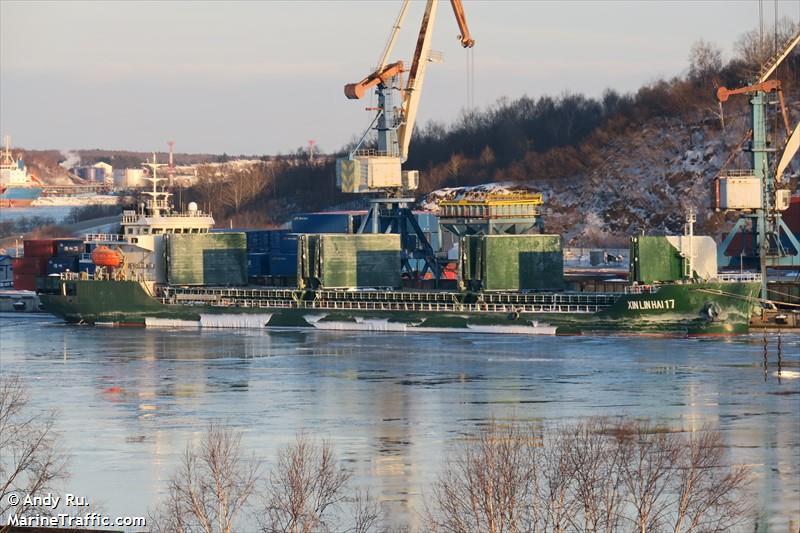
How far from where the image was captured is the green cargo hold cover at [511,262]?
309 ft

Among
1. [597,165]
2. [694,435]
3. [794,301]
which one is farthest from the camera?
[597,165]

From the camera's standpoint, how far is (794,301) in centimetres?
9269

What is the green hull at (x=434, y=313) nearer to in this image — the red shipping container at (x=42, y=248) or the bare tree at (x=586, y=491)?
the red shipping container at (x=42, y=248)

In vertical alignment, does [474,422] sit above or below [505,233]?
below

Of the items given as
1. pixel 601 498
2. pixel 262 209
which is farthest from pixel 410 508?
pixel 262 209

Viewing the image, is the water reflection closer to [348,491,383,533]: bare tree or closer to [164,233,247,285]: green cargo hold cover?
[348,491,383,533]: bare tree

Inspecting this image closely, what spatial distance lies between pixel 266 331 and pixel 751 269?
3241cm

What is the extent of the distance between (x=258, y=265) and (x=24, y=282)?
760 inches

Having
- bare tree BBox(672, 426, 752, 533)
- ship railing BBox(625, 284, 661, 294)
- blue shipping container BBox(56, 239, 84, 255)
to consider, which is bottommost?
bare tree BBox(672, 426, 752, 533)

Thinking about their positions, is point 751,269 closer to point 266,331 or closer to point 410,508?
point 266,331

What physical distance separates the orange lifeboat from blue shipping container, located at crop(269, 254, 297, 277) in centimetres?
1878

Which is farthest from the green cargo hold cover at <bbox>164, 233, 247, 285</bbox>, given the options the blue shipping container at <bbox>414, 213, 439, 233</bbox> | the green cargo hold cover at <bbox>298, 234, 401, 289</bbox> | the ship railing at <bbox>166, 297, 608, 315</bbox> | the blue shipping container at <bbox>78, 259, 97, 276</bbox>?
the blue shipping container at <bbox>414, 213, 439, 233</bbox>

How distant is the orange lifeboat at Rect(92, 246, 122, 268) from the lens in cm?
10306

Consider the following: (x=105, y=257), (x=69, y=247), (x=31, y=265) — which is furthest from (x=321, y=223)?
(x=105, y=257)
